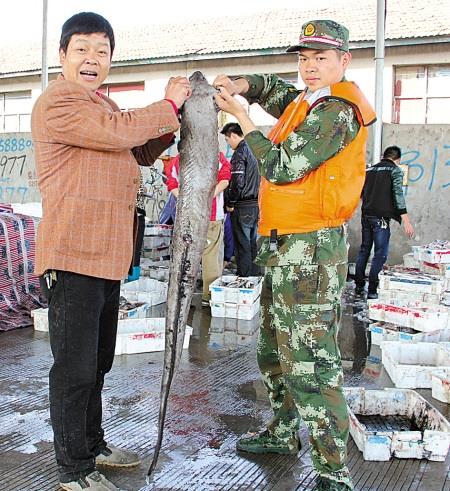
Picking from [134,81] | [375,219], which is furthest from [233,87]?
[134,81]

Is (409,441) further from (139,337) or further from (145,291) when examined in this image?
(145,291)

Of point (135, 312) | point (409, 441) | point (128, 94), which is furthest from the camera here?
point (128, 94)

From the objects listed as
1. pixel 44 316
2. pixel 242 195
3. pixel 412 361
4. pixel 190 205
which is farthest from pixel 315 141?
Result: pixel 242 195

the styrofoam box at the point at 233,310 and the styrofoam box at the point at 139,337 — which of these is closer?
the styrofoam box at the point at 139,337

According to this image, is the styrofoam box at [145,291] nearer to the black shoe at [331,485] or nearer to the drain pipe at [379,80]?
the black shoe at [331,485]

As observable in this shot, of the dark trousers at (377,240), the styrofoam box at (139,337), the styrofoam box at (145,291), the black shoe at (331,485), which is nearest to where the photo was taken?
the black shoe at (331,485)

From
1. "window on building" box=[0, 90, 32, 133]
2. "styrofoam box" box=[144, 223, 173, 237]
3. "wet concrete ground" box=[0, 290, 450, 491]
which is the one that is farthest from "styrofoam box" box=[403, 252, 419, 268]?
"window on building" box=[0, 90, 32, 133]

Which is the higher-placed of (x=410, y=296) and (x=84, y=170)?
(x=84, y=170)

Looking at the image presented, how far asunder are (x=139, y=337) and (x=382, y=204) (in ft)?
15.0

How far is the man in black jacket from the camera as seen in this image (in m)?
8.13

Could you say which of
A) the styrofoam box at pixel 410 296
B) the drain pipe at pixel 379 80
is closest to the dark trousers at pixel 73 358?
the styrofoam box at pixel 410 296

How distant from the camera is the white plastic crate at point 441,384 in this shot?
4.83 m

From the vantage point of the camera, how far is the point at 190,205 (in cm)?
310

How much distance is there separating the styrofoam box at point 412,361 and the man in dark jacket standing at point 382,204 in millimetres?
3615
